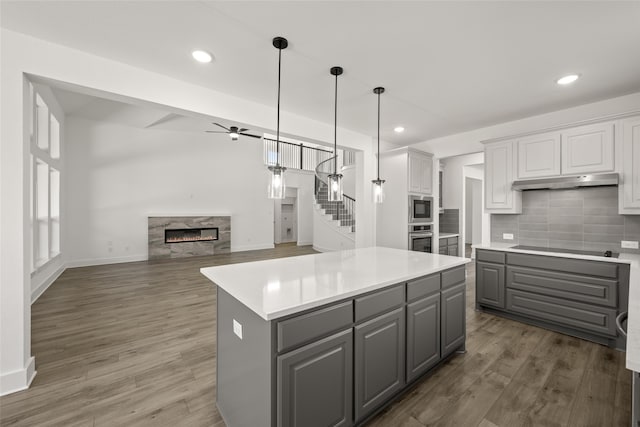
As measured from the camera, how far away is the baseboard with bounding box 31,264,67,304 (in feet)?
12.8

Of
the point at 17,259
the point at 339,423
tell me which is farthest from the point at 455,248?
the point at 17,259

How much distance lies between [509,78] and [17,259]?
4667 mm

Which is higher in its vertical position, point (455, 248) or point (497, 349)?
point (455, 248)

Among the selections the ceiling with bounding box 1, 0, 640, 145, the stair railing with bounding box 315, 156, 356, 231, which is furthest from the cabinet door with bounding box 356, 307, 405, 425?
the stair railing with bounding box 315, 156, 356, 231

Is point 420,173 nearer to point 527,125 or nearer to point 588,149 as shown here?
point 527,125

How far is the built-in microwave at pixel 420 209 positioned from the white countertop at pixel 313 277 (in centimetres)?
202

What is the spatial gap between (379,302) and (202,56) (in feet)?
8.30

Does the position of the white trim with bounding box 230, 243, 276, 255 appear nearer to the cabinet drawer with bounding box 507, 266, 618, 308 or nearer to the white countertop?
the white countertop

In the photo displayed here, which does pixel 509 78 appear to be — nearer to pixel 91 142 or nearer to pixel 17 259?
pixel 17 259

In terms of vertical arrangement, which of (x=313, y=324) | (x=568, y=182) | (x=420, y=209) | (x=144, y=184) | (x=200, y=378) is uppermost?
(x=144, y=184)

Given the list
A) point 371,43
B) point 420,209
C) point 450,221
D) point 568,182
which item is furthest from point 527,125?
point 450,221

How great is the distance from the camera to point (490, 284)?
138 inches

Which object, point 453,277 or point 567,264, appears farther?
point 567,264

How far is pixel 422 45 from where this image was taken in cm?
223
